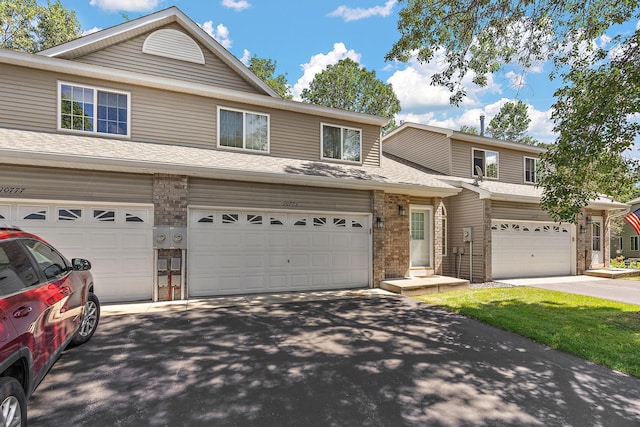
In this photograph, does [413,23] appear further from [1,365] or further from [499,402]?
[1,365]

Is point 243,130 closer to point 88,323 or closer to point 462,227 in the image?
point 88,323

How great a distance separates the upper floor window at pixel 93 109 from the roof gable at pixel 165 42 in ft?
4.94

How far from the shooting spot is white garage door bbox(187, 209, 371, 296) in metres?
8.48

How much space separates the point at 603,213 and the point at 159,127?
66.0 ft

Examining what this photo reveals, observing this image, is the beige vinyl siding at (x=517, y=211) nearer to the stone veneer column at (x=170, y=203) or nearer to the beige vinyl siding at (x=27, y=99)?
the stone veneer column at (x=170, y=203)

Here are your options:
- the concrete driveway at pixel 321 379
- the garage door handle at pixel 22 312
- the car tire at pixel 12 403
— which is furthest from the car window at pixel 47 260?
the car tire at pixel 12 403

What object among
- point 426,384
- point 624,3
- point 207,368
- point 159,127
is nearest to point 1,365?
point 207,368

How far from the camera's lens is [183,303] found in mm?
7820

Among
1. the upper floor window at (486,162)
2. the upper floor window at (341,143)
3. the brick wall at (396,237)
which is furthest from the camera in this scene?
the upper floor window at (486,162)

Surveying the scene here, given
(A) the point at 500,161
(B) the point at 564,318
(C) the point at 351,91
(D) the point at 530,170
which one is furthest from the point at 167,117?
(C) the point at 351,91

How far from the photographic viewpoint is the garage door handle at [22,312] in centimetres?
262

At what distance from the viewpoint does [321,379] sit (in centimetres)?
409

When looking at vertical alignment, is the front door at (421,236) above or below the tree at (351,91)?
below

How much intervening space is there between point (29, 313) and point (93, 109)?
7.50 metres
